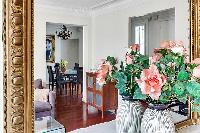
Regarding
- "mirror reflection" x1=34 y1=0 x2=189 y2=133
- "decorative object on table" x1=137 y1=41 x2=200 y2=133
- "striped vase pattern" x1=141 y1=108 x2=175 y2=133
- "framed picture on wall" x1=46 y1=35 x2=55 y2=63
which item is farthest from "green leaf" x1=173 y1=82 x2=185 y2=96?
"framed picture on wall" x1=46 y1=35 x2=55 y2=63

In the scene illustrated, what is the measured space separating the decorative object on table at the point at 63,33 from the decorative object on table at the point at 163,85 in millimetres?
345

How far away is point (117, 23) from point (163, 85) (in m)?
0.40

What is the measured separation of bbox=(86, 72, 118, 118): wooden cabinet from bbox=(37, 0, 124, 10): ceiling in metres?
0.30

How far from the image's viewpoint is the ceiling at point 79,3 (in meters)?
0.94

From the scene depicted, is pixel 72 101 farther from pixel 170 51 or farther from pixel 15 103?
pixel 170 51

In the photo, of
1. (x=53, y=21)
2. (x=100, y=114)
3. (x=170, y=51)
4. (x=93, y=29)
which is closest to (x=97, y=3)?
(x=93, y=29)

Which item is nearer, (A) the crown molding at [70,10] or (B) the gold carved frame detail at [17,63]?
(B) the gold carved frame detail at [17,63]

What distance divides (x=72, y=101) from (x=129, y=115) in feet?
0.87

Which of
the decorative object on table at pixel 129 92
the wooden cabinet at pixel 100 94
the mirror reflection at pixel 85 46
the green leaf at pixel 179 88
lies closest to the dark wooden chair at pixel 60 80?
the mirror reflection at pixel 85 46

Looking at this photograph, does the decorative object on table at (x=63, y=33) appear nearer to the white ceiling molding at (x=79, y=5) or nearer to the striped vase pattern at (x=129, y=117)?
the white ceiling molding at (x=79, y=5)

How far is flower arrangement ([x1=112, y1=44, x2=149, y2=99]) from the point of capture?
3.53 feet

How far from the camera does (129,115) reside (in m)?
1.05

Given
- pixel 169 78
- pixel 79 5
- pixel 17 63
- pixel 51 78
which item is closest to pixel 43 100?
pixel 51 78

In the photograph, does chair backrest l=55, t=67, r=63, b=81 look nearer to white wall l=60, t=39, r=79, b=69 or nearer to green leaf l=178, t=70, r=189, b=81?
white wall l=60, t=39, r=79, b=69
